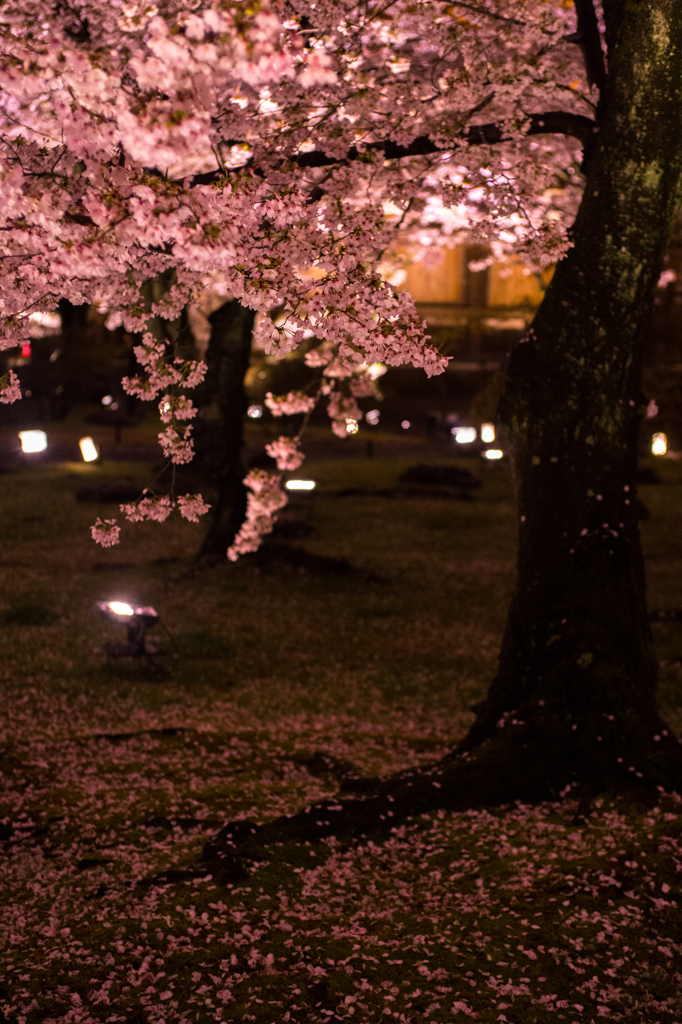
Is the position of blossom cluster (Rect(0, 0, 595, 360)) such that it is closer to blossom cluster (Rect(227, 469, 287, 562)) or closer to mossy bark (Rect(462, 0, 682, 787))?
mossy bark (Rect(462, 0, 682, 787))

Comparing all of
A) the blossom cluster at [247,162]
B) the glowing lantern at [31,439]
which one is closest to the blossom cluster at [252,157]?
→ the blossom cluster at [247,162]

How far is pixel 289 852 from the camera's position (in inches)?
247

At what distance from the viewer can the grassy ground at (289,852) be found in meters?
4.84

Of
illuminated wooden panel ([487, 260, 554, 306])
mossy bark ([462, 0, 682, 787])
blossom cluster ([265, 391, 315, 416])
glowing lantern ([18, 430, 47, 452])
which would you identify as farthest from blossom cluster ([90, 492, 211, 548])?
illuminated wooden panel ([487, 260, 554, 306])

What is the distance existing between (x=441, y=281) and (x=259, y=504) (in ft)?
110

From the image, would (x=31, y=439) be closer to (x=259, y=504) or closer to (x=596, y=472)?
(x=259, y=504)

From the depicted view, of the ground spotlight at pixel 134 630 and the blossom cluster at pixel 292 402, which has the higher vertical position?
the blossom cluster at pixel 292 402

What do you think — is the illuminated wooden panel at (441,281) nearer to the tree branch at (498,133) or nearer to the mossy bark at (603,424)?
the tree branch at (498,133)

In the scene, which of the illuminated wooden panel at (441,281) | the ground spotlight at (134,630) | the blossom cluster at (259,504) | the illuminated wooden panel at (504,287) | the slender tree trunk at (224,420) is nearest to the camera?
the ground spotlight at (134,630)

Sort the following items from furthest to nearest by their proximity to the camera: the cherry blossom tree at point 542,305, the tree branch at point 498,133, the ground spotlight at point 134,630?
the ground spotlight at point 134,630, the tree branch at point 498,133, the cherry blossom tree at point 542,305

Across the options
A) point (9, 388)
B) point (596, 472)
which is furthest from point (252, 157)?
point (596, 472)

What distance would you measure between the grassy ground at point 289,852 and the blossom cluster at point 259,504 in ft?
4.78

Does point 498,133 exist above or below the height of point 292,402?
above

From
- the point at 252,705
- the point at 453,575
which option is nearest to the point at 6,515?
the point at 453,575
